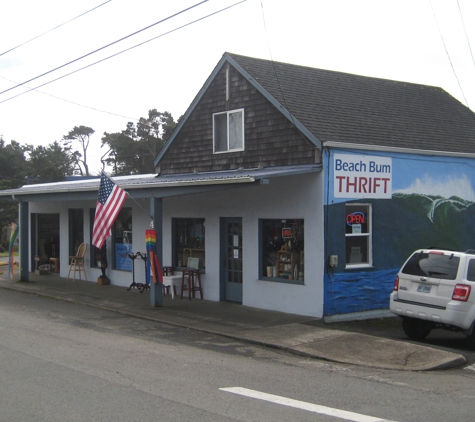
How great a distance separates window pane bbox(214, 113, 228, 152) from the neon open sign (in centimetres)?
415

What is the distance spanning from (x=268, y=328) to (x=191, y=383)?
15.1ft

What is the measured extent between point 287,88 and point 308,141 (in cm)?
251

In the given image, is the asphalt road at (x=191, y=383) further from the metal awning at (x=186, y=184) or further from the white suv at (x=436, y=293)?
the metal awning at (x=186, y=184)

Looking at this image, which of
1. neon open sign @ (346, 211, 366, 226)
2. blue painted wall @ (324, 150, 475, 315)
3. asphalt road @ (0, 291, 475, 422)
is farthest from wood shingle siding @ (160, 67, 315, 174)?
asphalt road @ (0, 291, 475, 422)

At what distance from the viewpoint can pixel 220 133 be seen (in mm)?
16453

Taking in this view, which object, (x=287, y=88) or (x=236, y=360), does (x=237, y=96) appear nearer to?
(x=287, y=88)

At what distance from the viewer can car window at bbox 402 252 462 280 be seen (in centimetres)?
1074

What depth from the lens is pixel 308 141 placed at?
13531 mm

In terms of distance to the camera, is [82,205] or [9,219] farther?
[9,219]

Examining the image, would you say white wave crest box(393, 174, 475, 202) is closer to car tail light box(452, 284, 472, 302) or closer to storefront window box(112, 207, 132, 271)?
car tail light box(452, 284, 472, 302)

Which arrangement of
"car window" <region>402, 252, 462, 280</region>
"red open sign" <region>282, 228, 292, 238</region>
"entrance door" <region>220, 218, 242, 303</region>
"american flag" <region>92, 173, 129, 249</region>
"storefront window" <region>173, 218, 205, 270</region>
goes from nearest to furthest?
"car window" <region>402, 252, 462, 280</region>, "red open sign" <region>282, 228, 292, 238</region>, "american flag" <region>92, 173, 129, 249</region>, "entrance door" <region>220, 218, 242, 303</region>, "storefront window" <region>173, 218, 205, 270</region>

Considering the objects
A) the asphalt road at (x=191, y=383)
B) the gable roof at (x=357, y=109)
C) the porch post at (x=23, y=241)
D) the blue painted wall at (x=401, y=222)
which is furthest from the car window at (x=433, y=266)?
the porch post at (x=23, y=241)

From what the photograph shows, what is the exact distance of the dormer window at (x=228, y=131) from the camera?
1572cm

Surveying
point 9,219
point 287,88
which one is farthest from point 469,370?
point 9,219
